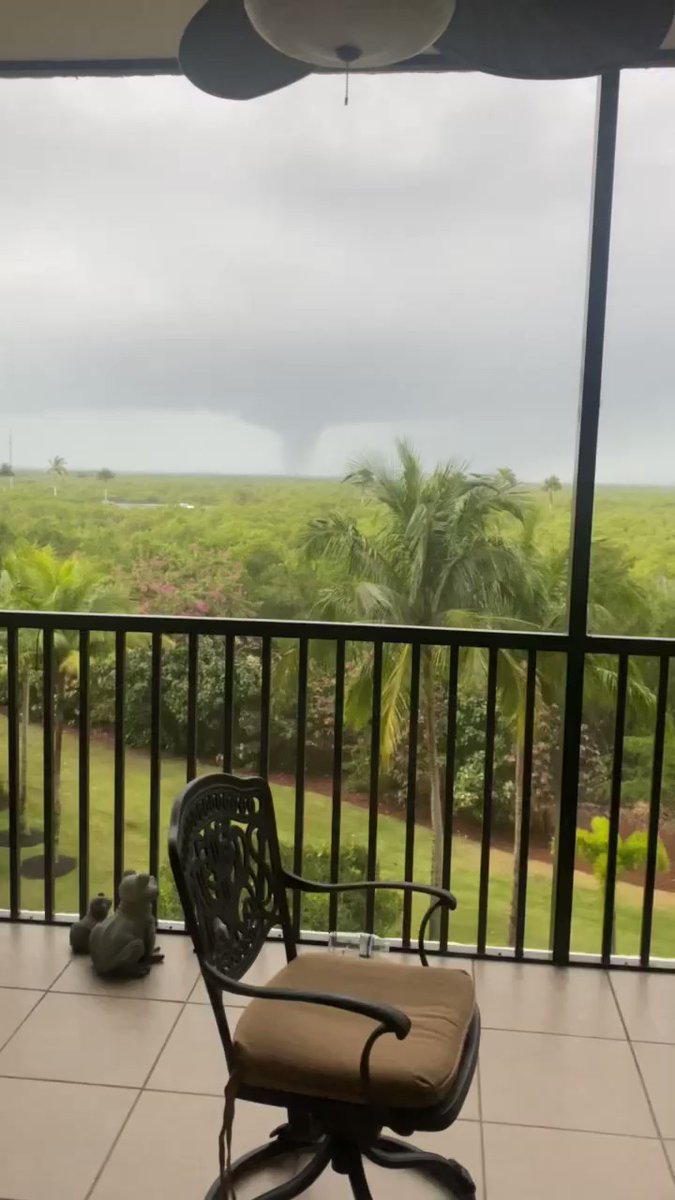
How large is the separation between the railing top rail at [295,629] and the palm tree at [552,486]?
14589mm

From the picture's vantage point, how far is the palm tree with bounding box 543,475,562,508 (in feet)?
56.7

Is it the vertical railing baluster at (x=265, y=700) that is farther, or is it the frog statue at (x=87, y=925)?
the vertical railing baluster at (x=265, y=700)

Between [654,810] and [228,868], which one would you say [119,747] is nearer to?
[228,868]

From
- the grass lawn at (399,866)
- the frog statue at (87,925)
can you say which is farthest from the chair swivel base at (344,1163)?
the grass lawn at (399,866)

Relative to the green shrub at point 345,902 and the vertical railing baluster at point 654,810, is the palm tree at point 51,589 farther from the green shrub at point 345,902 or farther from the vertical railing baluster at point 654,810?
the vertical railing baluster at point 654,810

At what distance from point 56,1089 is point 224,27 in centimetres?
212

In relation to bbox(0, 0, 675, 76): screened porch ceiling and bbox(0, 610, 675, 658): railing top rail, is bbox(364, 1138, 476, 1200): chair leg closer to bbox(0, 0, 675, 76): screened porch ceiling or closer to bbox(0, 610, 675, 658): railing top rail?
bbox(0, 610, 675, 658): railing top rail

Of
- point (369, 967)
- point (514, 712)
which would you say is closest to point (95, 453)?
point (514, 712)

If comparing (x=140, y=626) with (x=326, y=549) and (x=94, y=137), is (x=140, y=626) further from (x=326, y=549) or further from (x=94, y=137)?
(x=94, y=137)

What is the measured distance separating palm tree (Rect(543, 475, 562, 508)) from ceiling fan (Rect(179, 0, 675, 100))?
626 inches

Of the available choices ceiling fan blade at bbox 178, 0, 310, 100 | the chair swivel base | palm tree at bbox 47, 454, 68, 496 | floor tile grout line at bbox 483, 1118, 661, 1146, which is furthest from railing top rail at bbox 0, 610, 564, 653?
palm tree at bbox 47, 454, 68, 496

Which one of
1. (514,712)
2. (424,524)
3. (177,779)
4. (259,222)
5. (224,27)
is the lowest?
(177,779)

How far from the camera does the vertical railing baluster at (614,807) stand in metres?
2.87

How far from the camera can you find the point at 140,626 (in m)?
2.96
